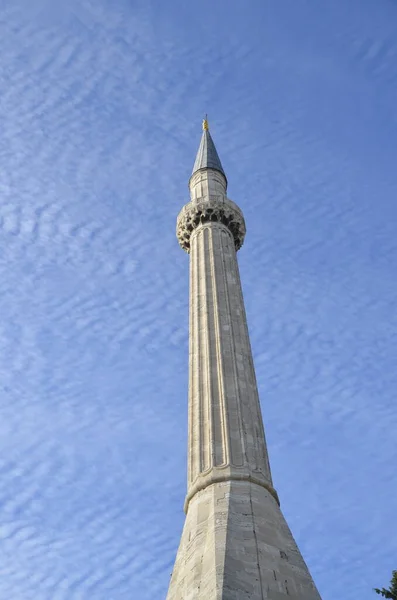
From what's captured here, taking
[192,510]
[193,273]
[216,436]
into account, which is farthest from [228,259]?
[192,510]

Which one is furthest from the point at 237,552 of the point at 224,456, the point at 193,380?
the point at 193,380

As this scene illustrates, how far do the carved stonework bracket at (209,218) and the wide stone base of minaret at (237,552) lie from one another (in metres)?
9.66

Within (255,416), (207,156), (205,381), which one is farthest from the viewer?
(207,156)

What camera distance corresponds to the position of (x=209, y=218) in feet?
74.4

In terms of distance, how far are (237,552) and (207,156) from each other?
638 inches

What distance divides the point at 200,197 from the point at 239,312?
5.23 meters

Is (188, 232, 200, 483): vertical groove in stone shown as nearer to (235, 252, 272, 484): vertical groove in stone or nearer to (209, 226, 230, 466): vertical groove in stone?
(209, 226, 230, 466): vertical groove in stone

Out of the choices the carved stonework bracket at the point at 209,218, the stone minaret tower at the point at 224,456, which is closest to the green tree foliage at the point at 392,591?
the stone minaret tower at the point at 224,456

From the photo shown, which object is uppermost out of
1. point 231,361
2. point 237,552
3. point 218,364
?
point 231,361

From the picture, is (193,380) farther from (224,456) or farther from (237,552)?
(237,552)

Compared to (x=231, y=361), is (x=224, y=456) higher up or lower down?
lower down

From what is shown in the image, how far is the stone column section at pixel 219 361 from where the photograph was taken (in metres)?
15.7

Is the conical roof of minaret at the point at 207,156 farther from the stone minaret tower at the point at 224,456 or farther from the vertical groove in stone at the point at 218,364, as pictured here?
the vertical groove in stone at the point at 218,364

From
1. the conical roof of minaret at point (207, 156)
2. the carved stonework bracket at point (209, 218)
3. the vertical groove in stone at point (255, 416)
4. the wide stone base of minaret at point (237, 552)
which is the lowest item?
the wide stone base of minaret at point (237, 552)
